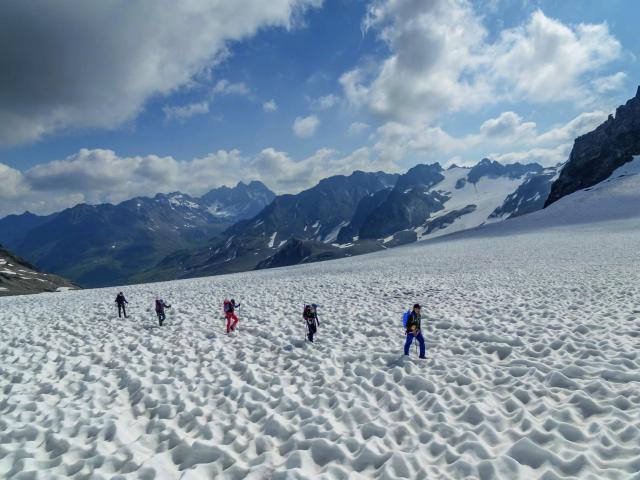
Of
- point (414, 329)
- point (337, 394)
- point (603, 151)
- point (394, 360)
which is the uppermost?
point (603, 151)

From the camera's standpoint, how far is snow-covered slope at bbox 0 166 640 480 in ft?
22.6

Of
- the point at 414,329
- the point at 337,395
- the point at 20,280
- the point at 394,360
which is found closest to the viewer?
the point at 337,395

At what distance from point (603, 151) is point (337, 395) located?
6883 inches

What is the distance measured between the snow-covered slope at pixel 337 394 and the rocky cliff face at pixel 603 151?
14274 cm

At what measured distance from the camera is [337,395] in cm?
979

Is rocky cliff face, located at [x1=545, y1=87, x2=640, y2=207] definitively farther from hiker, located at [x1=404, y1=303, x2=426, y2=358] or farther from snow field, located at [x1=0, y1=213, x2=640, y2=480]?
Answer: hiker, located at [x1=404, y1=303, x2=426, y2=358]

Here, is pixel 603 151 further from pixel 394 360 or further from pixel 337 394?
pixel 337 394

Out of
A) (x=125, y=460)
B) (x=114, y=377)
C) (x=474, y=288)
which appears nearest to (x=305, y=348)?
(x=114, y=377)

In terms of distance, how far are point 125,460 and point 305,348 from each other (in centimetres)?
777

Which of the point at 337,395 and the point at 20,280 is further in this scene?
the point at 20,280

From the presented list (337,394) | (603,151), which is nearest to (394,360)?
(337,394)

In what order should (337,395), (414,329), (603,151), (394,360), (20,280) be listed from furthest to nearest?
(603,151), (20,280), (414,329), (394,360), (337,395)

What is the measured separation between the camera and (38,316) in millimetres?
23219

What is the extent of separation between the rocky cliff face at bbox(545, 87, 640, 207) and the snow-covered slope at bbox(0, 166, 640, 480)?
14274 centimetres
